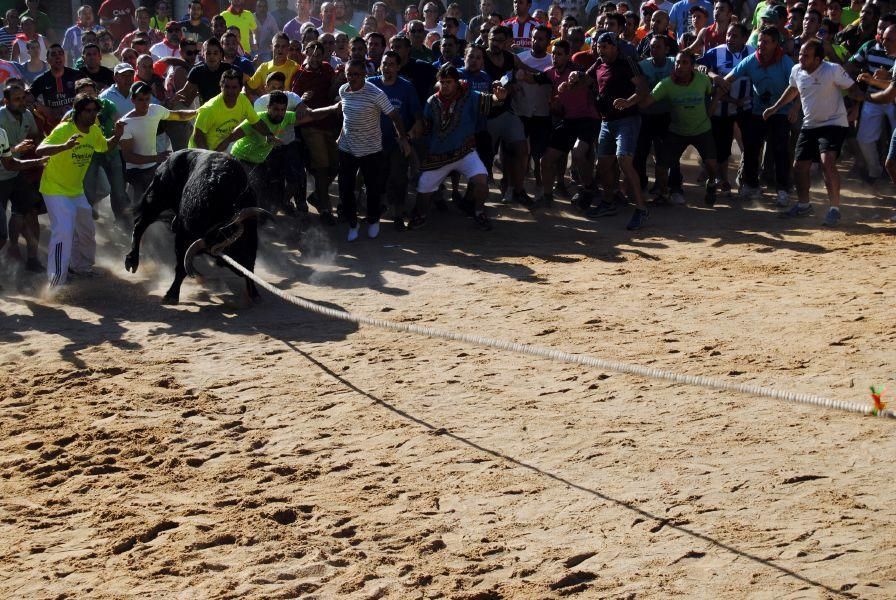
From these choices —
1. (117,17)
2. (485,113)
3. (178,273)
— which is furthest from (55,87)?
(117,17)

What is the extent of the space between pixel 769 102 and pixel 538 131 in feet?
8.17

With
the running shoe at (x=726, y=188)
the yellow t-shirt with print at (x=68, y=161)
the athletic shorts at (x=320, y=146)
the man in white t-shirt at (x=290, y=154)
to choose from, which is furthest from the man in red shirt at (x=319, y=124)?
the running shoe at (x=726, y=188)

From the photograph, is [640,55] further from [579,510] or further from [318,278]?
[579,510]

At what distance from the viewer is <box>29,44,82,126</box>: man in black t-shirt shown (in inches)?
480

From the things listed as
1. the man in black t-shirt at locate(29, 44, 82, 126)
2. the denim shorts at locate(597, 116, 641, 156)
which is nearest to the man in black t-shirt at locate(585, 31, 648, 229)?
the denim shorts at locate(597, 116, 641, 156)

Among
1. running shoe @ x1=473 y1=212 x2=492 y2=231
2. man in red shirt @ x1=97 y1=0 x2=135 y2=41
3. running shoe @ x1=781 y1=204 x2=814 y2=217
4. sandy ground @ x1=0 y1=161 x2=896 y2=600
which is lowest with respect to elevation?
sandy ground @ x1=0 y1=161 x2=896 y2=600

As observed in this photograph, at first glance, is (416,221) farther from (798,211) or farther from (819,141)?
(819,141)

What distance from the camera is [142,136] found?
1150 centimetres

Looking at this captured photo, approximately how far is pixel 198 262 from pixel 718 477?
6.72 meters

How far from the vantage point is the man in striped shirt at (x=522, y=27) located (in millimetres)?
13977

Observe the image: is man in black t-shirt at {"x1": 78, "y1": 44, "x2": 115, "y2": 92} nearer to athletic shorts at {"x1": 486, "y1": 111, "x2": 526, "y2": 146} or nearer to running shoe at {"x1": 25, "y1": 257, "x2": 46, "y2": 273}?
running shoe at {"x1": 25, "y1": 257, "x2": 46, "y2": 273}

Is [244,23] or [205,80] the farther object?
[244,23]

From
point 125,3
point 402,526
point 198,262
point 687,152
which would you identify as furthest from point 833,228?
point 125,3

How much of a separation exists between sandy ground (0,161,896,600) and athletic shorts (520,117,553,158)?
7.24 ft
